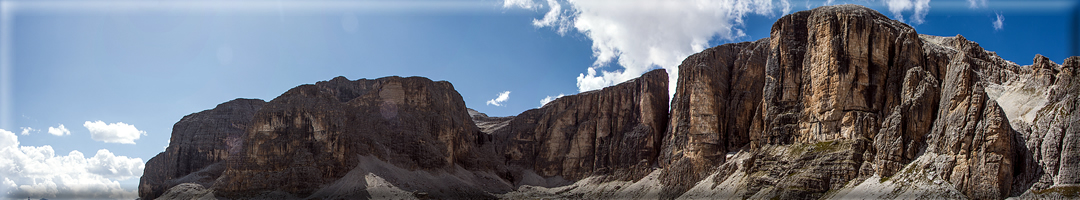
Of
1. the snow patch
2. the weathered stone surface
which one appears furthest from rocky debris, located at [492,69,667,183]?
the snow patch

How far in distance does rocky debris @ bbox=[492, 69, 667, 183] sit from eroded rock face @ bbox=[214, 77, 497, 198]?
16.6m

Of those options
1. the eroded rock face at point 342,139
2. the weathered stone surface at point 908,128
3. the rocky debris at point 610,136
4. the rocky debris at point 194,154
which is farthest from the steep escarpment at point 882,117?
the rocky debris at point 194,154

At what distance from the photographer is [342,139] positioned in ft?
556

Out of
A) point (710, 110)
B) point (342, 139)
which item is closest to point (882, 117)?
point (710, 110)

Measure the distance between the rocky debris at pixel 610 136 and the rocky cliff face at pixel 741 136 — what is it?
16.6 inches

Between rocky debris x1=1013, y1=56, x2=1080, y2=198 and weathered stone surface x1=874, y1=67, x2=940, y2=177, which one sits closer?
rocky debris x1=1013, y1=56, x2=1080, y2=198

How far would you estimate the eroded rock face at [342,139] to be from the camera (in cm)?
16088

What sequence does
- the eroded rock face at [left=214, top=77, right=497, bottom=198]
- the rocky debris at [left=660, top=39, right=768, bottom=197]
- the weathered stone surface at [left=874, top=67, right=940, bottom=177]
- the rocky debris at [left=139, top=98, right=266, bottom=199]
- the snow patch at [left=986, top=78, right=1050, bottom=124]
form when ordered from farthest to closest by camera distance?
1. the rocky debris at [left=139, top=98, right=266, bottom=199]
2. the eroded rock face at [left=214, top=77, right=497, bottom=198]
3. the rocky debris at [left=660, top=39, right=768, bottom=197]
4. the weathered stone surface at [left=874, top=67, right=940, bottom=177]
5. the snow patch at [left=986, top=78, right=1050, bottom=124]

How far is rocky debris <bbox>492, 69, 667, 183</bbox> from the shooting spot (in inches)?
6722

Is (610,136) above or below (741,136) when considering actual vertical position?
above

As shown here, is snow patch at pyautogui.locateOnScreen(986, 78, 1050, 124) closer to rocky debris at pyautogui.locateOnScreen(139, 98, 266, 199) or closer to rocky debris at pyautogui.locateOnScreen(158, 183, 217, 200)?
rocky debris at pyautogui.locateOnScreen(158, 183, 217, 200)

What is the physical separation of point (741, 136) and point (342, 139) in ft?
270

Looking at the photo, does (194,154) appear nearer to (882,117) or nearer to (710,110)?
(710,110)

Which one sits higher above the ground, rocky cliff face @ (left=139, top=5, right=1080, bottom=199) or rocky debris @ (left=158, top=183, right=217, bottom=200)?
rocky cliff face @ (left=139, top=5, right=1080, bottom=199)
